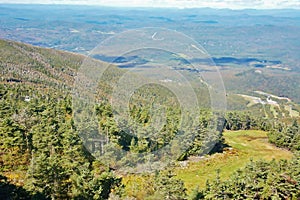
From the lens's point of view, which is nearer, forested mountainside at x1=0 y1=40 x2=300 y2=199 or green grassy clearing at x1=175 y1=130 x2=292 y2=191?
forested mountainside at x1=0 y1=40 x2=300 y2=199

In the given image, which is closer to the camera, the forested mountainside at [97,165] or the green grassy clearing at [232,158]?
the forested mountainside at [97,165]

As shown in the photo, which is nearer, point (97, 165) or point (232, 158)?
point (97, 165)

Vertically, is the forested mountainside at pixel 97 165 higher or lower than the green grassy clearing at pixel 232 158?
higher

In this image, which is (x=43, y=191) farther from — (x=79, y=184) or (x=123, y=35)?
(x=123, y=35)

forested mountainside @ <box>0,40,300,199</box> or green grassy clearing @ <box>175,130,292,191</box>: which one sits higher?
forested mountainside @ <box>0,40,300,199</box>

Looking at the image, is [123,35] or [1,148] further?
[1,148]

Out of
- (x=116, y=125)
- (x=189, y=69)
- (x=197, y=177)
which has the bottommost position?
(x=197, y=177)

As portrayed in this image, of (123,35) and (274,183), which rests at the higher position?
(123,35)

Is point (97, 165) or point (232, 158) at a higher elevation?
point (97, 165)

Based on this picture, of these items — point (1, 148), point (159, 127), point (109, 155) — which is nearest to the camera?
point (109, 155)

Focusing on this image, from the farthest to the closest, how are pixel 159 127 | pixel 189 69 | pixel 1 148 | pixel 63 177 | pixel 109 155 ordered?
pixel 189 69
pixel 159 127
pixel 1 148
pixel 109 155
pixel 63 177

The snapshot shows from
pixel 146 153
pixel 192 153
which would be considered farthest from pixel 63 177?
pixel 192 153
